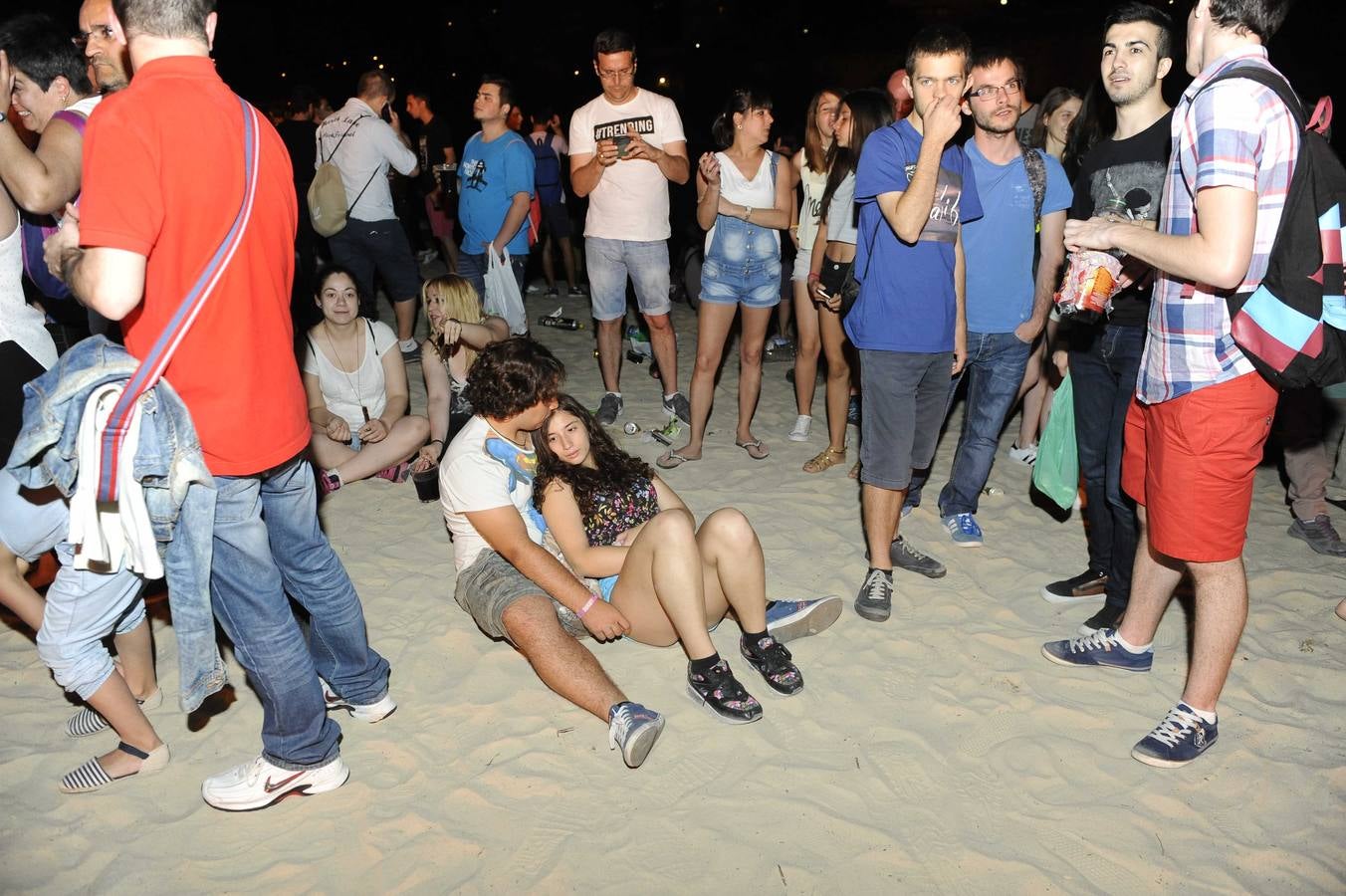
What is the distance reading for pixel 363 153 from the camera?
6.28m

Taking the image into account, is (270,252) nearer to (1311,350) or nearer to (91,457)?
(91,457)

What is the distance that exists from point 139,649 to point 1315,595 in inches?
182

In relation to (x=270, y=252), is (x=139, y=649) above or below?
below

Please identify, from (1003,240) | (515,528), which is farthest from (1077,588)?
(515,528)

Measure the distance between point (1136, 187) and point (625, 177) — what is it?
9.47ft

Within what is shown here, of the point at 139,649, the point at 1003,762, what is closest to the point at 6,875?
the point at 139,649

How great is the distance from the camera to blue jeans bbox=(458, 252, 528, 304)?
6.20m

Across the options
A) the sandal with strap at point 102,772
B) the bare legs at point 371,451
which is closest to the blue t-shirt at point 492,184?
the bare legs at point 371,451

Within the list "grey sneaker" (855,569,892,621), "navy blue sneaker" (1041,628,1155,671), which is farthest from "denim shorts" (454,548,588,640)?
"navy blue sneaker" (1041,628,1155,671)

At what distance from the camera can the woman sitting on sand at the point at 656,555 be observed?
3.05m

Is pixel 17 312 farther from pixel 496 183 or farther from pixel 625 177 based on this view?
pixel 496 183

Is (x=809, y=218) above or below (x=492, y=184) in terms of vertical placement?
below

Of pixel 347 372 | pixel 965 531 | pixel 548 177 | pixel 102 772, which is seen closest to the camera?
pixel 102 772

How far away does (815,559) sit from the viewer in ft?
13.7
